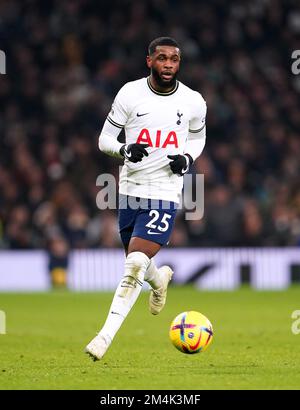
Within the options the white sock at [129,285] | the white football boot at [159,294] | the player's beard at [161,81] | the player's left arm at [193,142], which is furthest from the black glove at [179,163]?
the white football boot at [159,294]

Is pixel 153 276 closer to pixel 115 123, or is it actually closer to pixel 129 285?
pixel 129 285

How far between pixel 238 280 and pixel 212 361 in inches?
388

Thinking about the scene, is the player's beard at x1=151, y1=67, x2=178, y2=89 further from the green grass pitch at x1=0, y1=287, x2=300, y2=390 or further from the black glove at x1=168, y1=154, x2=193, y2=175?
the green grass pitch at x1=0, y1=287, x2=300, y2=390

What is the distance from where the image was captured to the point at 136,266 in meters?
8.31

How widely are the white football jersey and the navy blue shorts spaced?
0.18 feet

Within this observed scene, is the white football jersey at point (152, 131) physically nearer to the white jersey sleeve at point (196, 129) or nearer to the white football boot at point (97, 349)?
the white jersey sleeve at point (196, 129)

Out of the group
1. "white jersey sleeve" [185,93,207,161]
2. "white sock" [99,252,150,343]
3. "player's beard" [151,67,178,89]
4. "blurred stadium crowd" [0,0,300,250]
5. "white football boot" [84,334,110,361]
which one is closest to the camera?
"white football boot" [84,334,110,361]

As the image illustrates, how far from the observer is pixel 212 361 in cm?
870

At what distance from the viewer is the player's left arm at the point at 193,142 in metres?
8.59

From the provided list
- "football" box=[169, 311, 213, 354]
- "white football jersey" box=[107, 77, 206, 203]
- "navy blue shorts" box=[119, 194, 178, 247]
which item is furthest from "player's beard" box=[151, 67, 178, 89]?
"football" box=[169, 311, 213, 354]

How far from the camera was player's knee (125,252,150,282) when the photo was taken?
8.31 meters

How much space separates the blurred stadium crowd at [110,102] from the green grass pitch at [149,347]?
6.81 ft
